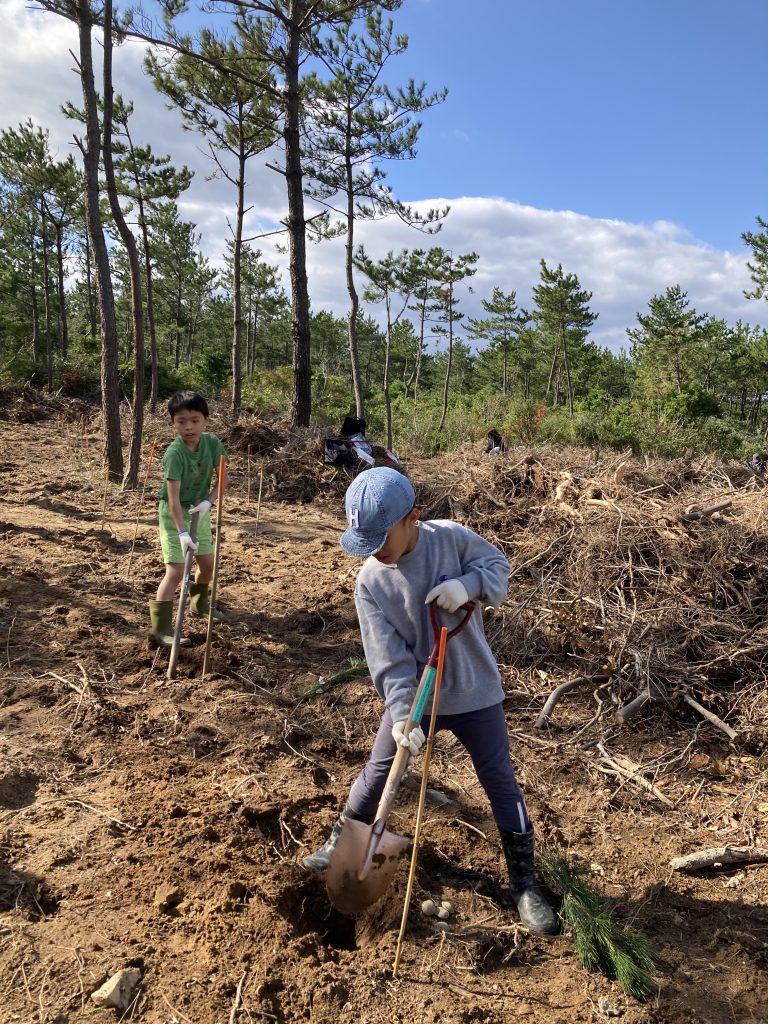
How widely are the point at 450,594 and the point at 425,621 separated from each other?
9.3 inches

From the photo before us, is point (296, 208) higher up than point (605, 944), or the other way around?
point (296, 208)

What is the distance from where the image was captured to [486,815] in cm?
264

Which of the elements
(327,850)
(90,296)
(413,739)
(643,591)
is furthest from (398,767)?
(90,296)

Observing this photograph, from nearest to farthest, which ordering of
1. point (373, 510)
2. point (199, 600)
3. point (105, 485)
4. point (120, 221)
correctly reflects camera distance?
point (373, 510)
point (199, 600)
point (120, 221)
point (105, 485)

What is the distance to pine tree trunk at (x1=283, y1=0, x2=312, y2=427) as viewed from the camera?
1029 centimetres

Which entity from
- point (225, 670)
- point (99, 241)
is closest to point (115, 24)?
point (99, 241)

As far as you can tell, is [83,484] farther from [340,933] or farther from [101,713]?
[340,933]

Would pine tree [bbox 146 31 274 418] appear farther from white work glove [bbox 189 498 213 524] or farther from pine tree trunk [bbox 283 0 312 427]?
white work glove [bbox 189 498 213 524]

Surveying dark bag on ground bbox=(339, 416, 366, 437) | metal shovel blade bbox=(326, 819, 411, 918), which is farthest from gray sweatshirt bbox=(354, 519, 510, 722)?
dark bag on ground bbox=(339, 416, 366, 437)

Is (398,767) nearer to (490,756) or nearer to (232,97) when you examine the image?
(490,756)

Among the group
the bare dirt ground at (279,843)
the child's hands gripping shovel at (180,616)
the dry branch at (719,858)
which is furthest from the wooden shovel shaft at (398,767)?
the child's hands gripping shovel at (180,616)

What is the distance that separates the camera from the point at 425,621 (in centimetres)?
199

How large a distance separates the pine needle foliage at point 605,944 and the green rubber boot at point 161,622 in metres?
2.64

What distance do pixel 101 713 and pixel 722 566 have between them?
11.5ft
